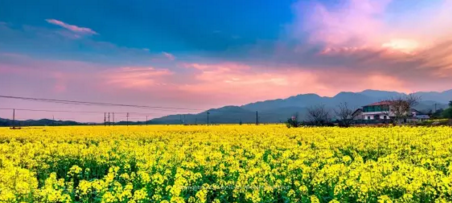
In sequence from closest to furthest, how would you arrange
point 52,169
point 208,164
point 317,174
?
point 317,174, point 208,164, point 52,169

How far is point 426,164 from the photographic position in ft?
43.6

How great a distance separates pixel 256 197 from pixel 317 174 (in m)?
2.68

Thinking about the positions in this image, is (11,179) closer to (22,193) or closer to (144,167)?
(22,193)

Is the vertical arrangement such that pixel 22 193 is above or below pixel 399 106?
below

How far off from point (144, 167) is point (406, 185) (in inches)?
313

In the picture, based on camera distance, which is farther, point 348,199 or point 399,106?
point 399,106

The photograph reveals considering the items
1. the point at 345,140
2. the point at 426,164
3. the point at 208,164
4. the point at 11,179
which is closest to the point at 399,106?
the point at 345,140

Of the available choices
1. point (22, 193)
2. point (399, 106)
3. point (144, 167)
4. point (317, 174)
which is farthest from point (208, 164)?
point (399, 106)

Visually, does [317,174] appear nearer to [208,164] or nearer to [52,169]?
[208,164]

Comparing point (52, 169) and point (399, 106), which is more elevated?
point (399, 106)

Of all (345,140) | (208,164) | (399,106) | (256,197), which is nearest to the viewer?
(256,197)

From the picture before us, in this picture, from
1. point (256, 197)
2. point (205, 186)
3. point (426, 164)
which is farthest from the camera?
point (426, 164)

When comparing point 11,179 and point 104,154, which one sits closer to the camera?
point 11,179

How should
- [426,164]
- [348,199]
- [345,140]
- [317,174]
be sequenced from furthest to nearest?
1. [345,140]
2. [426,164]
3. [317,174]
4. [348,199]
